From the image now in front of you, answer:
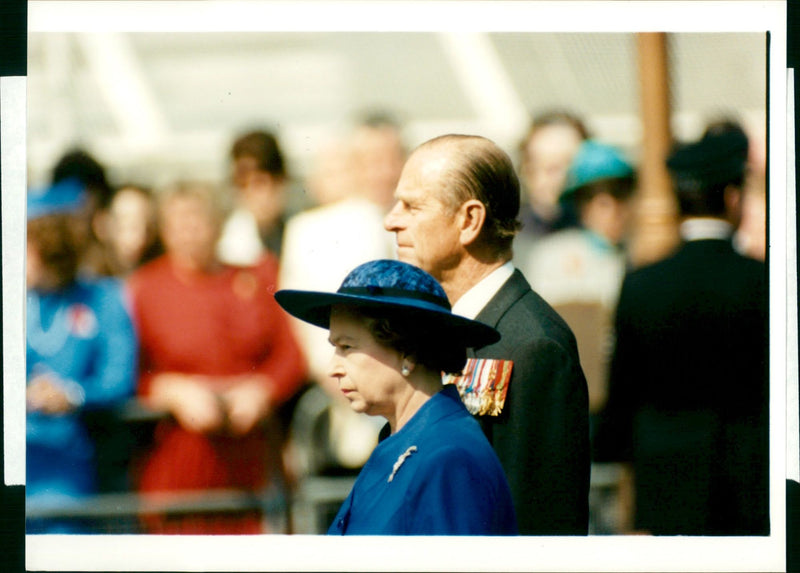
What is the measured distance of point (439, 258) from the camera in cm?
418

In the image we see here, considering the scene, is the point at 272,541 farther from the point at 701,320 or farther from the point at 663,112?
the point at 663,112

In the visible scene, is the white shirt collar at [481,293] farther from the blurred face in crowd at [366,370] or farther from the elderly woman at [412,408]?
the blurred face in crowd at [366,370]

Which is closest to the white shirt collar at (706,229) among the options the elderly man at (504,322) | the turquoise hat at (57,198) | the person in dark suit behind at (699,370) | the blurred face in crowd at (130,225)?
the person in dark suit behind at (699,370)

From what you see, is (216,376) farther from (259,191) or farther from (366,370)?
(366,370)

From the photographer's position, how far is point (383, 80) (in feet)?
15.9

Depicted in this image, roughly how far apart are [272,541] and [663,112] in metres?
1.89

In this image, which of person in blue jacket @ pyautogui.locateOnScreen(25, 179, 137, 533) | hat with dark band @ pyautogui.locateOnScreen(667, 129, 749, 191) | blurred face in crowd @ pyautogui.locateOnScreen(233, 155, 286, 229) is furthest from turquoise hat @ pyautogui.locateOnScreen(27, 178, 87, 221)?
hat with dark band @ pyautogui.locateOnScreen(667, 129, 749, 191)

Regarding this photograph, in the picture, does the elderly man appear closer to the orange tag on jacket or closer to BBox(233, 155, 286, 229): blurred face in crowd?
the orange tag on jacket

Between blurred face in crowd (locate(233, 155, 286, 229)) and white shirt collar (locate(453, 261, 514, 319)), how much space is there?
3.67 ft

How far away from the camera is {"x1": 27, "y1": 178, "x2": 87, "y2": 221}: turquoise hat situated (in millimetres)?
4848

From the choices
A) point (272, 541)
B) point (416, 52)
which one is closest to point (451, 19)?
point (416, 52)

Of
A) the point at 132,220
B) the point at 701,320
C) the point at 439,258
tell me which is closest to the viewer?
the point at 439,258

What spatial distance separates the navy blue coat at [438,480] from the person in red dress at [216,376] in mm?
1376

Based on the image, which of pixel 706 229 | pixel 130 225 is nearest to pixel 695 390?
pixel 706 229
